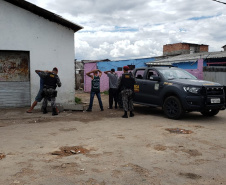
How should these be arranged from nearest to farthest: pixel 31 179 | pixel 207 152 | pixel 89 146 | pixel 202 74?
pixel 31 179, pixel 207 152, pixel 89 146, pixel 202 74

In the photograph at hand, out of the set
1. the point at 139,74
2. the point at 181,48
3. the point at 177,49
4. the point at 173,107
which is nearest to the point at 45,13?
the point at 139,74

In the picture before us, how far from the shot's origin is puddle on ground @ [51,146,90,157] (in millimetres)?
4446

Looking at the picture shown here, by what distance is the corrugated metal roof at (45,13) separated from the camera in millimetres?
9234

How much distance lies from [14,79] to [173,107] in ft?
20.6

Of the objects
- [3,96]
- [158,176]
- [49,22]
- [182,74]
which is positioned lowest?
[158,176]

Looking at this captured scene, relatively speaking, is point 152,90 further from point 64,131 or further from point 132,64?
point 132,64

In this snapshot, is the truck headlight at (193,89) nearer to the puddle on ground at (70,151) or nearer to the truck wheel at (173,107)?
the truck wheel at (173,107)

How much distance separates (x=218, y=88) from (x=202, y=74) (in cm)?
700

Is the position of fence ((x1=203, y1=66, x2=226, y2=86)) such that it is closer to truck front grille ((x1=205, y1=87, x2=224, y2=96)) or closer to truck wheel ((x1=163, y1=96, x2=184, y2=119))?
truck front grille ((x1=205, y1=87, x2=224, y2=96))

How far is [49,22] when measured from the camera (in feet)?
32.3

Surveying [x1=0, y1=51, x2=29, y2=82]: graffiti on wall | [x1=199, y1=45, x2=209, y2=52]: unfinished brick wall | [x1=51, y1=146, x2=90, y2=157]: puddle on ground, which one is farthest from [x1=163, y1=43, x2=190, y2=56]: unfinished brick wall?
[x1=51, y1=146, x2=90, y2=157]: puddle on ground

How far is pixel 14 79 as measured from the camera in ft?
32.3

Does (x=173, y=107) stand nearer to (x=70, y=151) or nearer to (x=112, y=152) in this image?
(x=112, y=152)

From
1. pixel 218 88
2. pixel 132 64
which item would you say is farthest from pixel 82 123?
pixel 132 64
